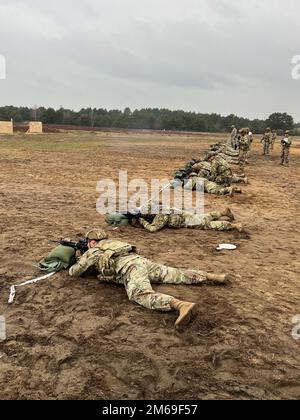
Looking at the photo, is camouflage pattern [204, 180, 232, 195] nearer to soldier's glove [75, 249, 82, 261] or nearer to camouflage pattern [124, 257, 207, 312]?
soldier's glove [75, 249, 82, 261]

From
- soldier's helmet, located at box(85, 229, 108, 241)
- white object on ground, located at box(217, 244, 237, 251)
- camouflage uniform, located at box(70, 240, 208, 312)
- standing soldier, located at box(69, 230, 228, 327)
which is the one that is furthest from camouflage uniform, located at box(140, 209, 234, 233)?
camouflage uniform, located at box(70, 240, 208, 312)

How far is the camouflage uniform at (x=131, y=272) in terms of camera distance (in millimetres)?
5008

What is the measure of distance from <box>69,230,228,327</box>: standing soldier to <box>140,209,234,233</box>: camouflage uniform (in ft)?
8.10

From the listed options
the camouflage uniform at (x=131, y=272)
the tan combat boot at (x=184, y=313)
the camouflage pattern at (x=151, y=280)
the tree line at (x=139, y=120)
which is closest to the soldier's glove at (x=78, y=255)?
the camouflage uniform at (x=131, y=272)

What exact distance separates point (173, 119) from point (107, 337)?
76.2 m

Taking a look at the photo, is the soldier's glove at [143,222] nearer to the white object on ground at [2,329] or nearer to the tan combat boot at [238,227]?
the tan combat boot at [238,227]

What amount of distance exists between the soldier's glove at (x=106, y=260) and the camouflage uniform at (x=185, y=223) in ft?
9.10

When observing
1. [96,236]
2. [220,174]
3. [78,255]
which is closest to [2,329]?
[96,236]

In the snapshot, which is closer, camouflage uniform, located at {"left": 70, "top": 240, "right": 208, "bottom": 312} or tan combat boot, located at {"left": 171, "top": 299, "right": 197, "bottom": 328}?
tan combat boot, located at {"left": 171, "top": 299, "right": 197, "bottom": 328}

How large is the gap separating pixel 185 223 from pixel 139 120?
79.0m

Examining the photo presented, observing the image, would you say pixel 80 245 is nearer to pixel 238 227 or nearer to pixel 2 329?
pixel 2 329

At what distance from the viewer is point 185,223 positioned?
8469 mm

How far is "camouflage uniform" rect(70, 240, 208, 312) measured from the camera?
16.4ft

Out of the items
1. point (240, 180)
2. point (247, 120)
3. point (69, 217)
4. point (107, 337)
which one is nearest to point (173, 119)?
point (247, 120)
